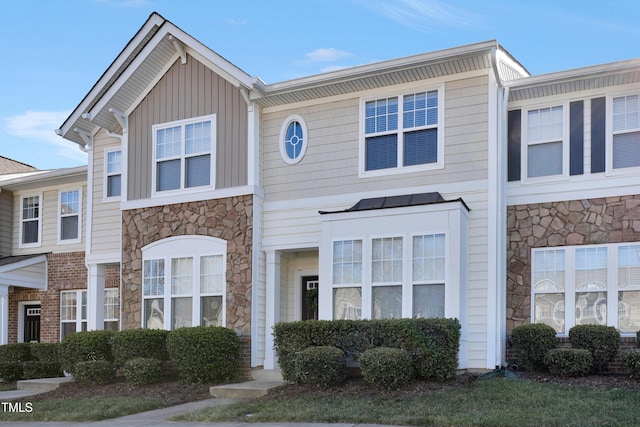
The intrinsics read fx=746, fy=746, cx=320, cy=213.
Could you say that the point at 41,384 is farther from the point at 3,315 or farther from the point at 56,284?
the point at 56,284

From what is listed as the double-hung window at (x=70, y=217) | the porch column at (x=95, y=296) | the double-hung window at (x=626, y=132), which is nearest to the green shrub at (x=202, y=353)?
the porch column at (x=95, y=296)

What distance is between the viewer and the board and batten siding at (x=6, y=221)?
66.8ft

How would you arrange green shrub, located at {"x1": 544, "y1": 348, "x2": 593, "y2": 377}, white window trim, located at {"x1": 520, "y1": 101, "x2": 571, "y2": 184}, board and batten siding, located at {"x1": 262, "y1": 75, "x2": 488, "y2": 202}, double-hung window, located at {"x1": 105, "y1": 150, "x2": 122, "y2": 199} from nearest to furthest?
green shrub, located at {"x1": 544, "y1": 348, "x2": 593, "y2": 377}, white window trim, located at {"x1": 520, "y1": 101, "x2": 571, "y2": 184}, board and batten siding, located at {"x1": 262, "y1": 75, "x2": 488, "y2": 202}, double-hung window, located at {"x1": 105, "y1": 150, "x2": 122, "y2": 199}

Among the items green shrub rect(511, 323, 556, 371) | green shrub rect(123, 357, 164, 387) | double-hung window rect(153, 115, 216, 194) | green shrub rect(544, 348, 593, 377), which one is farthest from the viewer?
double-hung window rect(153, 115, 216, 194)

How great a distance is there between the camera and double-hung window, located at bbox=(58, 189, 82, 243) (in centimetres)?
1938

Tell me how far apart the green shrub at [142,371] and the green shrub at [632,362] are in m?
8.26

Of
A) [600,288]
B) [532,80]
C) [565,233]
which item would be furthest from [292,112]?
[600,288]

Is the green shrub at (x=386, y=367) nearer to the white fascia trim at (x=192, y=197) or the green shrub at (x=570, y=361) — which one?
the green shrub at (x=570, y=361)

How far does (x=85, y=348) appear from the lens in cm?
1497

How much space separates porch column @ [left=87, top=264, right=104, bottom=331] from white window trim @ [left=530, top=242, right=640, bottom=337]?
10081 mm

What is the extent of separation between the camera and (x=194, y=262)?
15312 mm

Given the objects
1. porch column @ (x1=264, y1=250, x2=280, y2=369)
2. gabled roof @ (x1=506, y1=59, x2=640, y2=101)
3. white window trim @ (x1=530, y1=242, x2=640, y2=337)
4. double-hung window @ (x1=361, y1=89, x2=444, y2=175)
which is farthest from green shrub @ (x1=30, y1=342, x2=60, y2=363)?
gabled roof @ (x1=506, y1=59, x2=640, y2=101)

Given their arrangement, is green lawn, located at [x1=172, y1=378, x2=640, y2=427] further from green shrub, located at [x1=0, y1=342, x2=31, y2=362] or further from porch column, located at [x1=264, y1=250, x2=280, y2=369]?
green shrub, located at [x1=0, y1=342, x2=31, y2=362]

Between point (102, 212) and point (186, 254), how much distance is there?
3.25 meters
